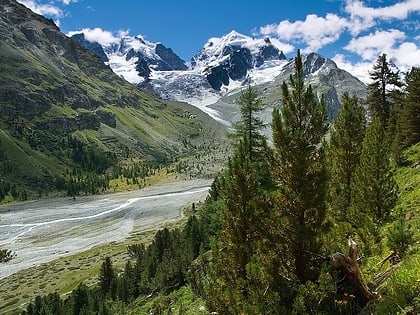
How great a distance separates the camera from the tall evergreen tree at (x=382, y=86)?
52406 millimetres

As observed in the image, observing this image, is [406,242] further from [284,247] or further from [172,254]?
[172,254]

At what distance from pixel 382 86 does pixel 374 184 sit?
35394 mm

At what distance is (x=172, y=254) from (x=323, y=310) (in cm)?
6327

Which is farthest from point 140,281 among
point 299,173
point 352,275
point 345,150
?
point 352,275

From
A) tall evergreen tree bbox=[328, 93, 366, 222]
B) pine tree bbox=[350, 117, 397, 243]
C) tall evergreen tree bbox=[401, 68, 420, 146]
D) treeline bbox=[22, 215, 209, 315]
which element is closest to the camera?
pine tree bbox=[350, 117, 397, 243]

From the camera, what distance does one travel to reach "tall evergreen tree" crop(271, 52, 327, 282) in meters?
14.5

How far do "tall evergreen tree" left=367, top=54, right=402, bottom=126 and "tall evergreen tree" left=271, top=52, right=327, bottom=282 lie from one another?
129ft

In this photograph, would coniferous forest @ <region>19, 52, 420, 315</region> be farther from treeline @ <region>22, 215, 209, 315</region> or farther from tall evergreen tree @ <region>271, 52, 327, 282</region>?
treeline @ <region>22, 215, 209, 315</region>

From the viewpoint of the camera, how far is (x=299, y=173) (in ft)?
48.5

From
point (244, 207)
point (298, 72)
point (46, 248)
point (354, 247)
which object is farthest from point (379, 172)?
point (46, 248)

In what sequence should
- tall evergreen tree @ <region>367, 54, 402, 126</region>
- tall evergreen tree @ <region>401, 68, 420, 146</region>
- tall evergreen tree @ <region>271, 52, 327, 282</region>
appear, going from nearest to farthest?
1. tall evergreen tree @ <region>271, 52, 327, 282</region>
2. tall evergreen tree @ <region>401, 68, 420, 146</region>
3. tall evergreen tree @ <region>367, 54, 402, 126</region>

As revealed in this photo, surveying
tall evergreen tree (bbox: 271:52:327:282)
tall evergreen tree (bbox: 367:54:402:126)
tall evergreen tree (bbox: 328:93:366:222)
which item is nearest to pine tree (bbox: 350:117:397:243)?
tall evergreen tree (bbox: 328:93:366:222)

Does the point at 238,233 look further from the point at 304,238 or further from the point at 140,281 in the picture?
the point at 140,281

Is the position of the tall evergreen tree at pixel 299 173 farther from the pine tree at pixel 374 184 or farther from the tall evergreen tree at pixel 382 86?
the tall evergreen tree at pixel 382 86
